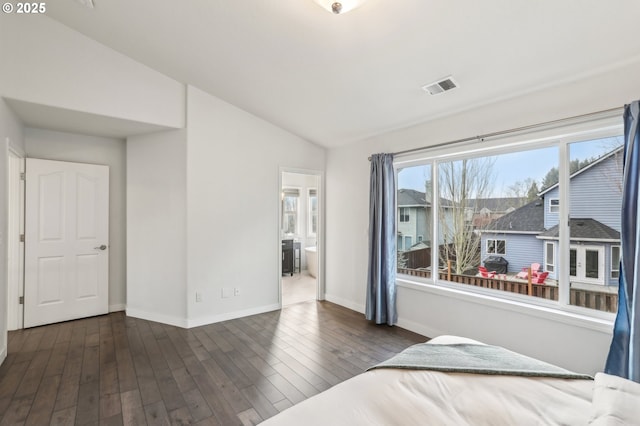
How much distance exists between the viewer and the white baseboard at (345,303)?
4.21 m

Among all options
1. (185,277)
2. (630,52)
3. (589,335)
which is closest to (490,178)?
(630,52)

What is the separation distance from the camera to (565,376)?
52.2 inches

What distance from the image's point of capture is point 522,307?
2.62m

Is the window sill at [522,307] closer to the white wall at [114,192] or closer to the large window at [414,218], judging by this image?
the large window at [414,218]

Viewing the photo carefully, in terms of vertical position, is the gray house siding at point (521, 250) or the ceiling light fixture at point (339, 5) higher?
the ceiling light fixture at point (339, 5)

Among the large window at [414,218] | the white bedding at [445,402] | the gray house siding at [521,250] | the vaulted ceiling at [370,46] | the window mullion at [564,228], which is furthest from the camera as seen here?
the large window at [414,218]

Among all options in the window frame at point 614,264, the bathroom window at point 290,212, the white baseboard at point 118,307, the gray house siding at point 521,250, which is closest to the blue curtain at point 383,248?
the gray house siding at point 521,250

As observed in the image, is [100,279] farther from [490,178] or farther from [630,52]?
[630,52]

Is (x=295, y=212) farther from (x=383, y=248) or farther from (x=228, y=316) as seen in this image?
(x=383, y=248)

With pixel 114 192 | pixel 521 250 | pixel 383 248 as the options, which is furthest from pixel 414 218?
pixel 114 192

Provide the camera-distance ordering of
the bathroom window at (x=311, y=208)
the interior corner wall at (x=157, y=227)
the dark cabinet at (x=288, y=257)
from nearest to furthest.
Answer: the interior corner wall at (x=157, y=227) → the dark cabinet at (x=288, y=257) → the bathroom window at (x=311, y=208)

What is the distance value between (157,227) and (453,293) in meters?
3.63

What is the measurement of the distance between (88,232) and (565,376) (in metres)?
4.95

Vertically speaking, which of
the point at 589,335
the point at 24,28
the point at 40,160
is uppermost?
the point at 24,28
